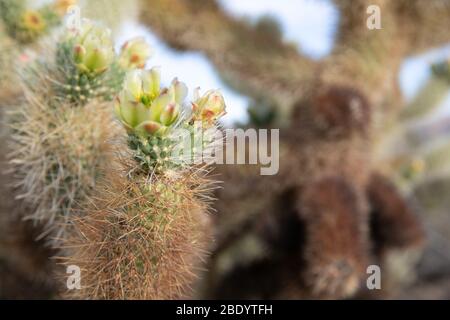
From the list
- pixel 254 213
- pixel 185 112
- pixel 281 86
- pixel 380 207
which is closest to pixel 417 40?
pixel 281 86

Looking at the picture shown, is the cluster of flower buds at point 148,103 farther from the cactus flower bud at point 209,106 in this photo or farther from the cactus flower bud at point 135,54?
the cactus flower bud at point 135,54

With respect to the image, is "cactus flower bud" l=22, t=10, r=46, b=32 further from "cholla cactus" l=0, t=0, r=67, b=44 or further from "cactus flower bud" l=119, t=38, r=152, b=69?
"cactus flower bud" l=119, t=38, r=152, b=69

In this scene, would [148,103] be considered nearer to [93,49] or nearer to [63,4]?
[93,49]

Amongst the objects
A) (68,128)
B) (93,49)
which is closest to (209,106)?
(93,49)

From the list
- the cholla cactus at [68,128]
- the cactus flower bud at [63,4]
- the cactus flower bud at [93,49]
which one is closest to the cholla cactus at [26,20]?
the cactus flower bud at [63,4]
